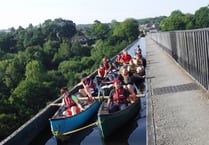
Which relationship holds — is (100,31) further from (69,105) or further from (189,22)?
(69,105)

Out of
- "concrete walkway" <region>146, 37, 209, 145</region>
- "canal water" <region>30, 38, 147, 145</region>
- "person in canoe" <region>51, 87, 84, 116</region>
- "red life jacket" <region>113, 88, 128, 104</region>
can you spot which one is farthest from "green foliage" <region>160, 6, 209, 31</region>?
"red life jacket" <region>113, 88, 128, 104</region>

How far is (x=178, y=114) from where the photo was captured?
42.9 feet

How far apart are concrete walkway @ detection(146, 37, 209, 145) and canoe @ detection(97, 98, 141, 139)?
3.96ft

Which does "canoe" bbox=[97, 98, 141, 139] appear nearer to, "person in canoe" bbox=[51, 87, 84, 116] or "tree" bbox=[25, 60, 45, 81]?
"person in canoe" bbox=[51, 87, 84, 116]

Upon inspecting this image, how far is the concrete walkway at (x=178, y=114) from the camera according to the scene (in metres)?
10.5

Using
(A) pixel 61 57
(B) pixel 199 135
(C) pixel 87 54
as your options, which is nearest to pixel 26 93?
(B) pixel 199 135

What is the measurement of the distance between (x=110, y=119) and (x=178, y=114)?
11.0 feet

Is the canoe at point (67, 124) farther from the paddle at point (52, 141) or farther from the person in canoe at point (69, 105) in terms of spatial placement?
the paddle at point (52, 141)

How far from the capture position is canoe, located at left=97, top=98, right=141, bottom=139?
15327mm

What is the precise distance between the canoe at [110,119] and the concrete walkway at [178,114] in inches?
47.5

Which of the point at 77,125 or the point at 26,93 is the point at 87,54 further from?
the point at 77,125

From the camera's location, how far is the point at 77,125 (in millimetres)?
17656

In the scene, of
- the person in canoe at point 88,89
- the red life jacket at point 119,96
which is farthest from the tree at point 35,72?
the red life jacket at point 119,96

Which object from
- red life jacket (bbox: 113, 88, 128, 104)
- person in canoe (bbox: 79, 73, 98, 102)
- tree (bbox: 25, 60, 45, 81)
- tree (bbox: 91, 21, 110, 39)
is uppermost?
red life jacket (bbox: 113, 88, 128, 104)
